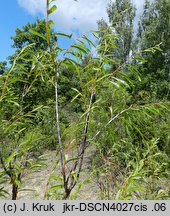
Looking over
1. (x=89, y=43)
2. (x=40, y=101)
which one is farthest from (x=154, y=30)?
(x=89, y=43)

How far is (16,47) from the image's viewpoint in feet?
57.6

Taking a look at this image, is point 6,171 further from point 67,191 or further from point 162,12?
point 162,12

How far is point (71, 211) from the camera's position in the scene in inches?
37.8

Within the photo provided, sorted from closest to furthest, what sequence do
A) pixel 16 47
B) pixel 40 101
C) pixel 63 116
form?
pixel 63 116
pixel 40 101
pixel 16 47

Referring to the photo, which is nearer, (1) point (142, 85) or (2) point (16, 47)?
(2) point (16, 47)

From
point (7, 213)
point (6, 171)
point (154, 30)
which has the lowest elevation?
point (7, 213)

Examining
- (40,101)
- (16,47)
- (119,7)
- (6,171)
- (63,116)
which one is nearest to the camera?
(6,171)

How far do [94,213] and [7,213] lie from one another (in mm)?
274

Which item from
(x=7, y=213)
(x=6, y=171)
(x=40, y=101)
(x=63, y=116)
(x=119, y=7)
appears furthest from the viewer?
(x=119, y=7)

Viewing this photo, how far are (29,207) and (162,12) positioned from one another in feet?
67.8

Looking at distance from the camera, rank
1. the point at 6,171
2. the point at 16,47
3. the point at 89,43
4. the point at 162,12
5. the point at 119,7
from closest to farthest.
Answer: the point at 6,171
the point at 89,43
the point at 16,47
the point at 162,12
the point at 119,7

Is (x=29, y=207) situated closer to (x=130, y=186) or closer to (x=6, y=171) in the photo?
(x=6, y=171)

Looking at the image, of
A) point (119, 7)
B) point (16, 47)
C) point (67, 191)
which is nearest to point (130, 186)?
point (67, 191)

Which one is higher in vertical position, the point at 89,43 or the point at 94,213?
the point at 89,43
